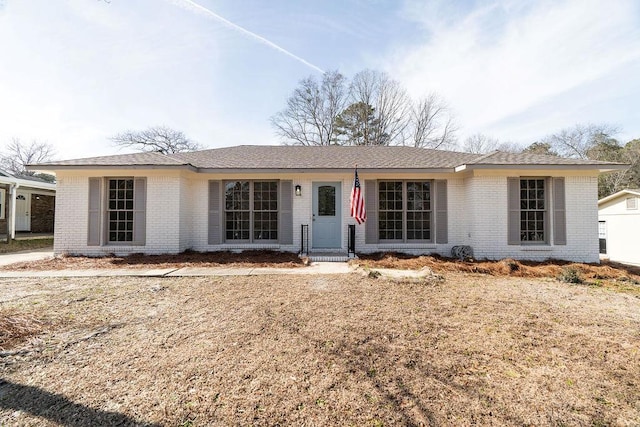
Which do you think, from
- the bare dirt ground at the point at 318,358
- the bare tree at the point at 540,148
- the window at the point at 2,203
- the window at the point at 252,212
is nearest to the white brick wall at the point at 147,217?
the window at the point at 252,212

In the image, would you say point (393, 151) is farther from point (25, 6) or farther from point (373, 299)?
point (25, 6)

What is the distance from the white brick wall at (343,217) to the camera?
8125 mm

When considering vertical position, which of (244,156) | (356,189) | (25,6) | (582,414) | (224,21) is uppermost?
(224,21)

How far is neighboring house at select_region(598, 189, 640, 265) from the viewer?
1193 centimetres

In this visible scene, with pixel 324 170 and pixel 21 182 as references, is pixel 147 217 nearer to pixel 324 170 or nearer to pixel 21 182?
pixel 324 170

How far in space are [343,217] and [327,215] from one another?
1.67 ft

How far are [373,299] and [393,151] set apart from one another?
7.94 meters

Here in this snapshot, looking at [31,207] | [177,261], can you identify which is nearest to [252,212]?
[177,261]

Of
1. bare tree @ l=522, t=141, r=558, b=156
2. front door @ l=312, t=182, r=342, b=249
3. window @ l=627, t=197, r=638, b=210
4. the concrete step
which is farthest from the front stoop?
bare tree @ l=522, t=141, r=558, b=156

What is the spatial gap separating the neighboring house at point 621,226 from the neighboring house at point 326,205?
21.0ft

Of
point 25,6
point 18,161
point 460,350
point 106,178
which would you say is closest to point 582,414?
point 460,350

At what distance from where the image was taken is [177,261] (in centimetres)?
750

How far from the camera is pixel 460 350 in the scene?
9.61ft

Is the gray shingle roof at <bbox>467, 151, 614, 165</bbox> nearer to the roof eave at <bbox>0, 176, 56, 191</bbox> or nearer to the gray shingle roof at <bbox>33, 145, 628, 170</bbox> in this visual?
the gray shingle roof at <bbox>33, 145, 628, 170</bbox>
